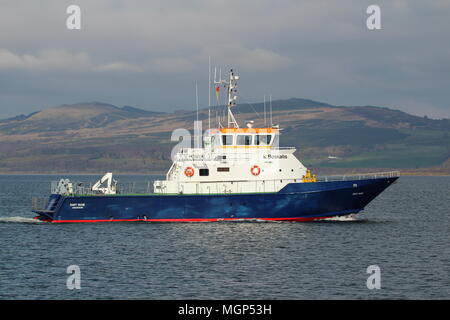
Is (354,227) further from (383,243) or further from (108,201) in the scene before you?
(108,201)

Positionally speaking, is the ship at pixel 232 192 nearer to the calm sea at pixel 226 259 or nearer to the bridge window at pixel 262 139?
the bridge window at pixel 262 139

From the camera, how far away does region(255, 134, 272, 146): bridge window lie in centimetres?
4812

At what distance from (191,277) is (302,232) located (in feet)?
46.0

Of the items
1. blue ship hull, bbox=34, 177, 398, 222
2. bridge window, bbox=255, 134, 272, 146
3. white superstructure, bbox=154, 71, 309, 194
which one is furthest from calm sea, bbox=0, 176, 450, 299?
bridge window, bbox=255, 134, 272, 146

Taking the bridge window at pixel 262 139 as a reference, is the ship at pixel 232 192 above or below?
below

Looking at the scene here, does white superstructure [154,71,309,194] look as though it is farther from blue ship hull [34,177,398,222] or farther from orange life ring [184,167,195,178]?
blue ship hull [34,177,398,222]

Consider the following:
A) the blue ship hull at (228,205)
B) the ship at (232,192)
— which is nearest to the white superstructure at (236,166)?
the ship at (232,192)

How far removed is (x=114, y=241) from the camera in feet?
136

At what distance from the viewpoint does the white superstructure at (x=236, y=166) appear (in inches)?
1863

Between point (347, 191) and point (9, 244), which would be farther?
point (347, 191)

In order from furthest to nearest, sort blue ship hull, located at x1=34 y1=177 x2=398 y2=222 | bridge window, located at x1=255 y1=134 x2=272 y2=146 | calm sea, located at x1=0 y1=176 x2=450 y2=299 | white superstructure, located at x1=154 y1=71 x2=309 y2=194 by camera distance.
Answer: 1. bridge window, located at x1=255 y1=134 x2=272 y2=146
2. white superstructure, located at x1=154 y1=71 x2=309 y2=194
3. blue ship hull, located at x1=34 y1=177 x2=398 y2=222
4. calm sea, located at x1=0 y1=176 x2=450 y2=299
